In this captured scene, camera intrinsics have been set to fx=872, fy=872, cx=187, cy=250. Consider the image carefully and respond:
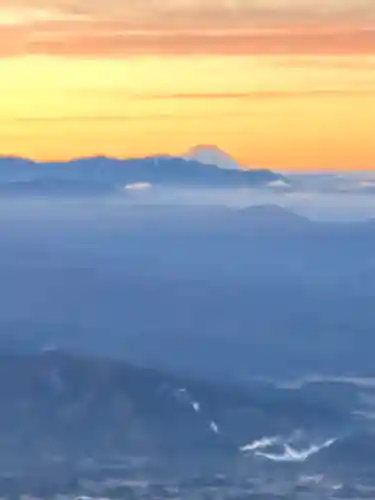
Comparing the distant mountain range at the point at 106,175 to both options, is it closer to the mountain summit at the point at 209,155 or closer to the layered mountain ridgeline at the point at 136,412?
the mountain summit at the point at 209,155

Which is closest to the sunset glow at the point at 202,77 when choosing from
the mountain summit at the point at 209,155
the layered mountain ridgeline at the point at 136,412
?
the mountain summit at the point at 209,155

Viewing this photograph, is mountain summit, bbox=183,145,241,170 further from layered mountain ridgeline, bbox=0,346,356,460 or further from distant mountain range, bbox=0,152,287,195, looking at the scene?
layered mountain ridgeline, bbox=0,346,356,460

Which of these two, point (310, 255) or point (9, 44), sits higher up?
point (9, 44)

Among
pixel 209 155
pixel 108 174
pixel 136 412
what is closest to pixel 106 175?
pixel 108 174

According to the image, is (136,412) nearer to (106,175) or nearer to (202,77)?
(106,175)

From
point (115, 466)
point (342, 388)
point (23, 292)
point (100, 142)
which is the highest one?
point (100, 142)

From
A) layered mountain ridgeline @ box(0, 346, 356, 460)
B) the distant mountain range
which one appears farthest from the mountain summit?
layered mountain ridgeline @ box(0, 346, 356, 460)

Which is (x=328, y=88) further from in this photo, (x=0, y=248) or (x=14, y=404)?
(x=14, y=404)

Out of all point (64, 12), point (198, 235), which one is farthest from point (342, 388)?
point (64, 12)
